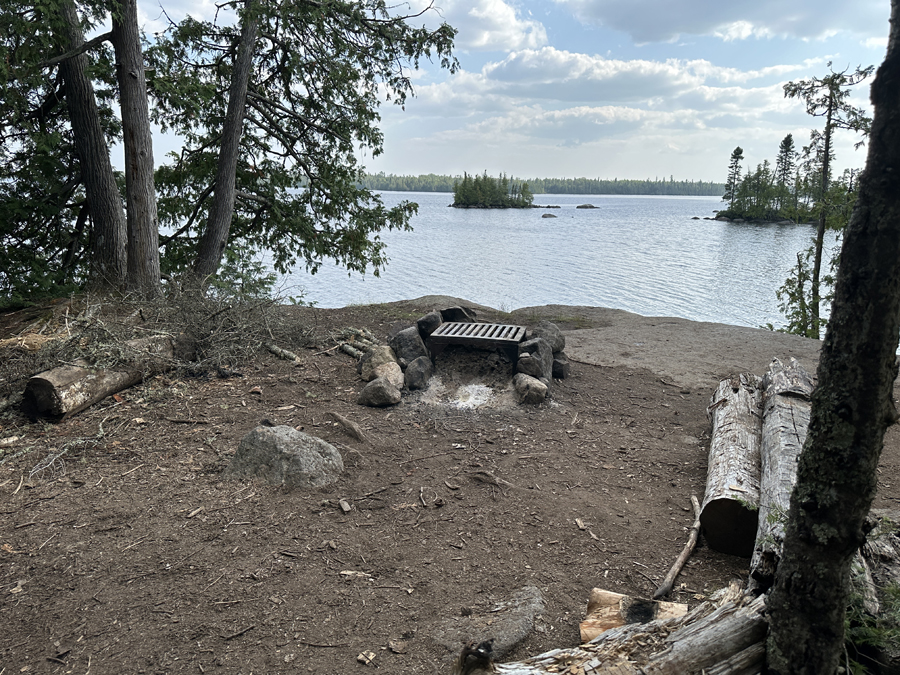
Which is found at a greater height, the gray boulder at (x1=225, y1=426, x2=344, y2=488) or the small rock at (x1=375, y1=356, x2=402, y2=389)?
the small rock at (x1=375, y1=356, x2=402, y2=389)

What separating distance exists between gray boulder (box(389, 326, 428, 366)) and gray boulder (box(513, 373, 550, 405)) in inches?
51.9

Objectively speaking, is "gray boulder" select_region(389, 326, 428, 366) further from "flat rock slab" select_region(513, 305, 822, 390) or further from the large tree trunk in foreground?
the large tree trunk in foreground

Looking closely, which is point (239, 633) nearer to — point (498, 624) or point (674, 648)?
point (498, 624)

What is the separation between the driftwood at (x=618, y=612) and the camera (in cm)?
256

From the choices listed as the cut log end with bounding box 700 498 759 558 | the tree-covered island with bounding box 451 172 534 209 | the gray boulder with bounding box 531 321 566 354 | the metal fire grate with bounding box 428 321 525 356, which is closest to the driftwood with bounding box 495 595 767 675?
the cut log end with bounding box 700 498 759 558

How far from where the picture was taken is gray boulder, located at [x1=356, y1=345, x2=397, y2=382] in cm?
616

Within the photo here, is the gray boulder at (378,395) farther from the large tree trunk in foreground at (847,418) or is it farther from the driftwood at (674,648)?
the large tree trunk in foreground at (847,418)

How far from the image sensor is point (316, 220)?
1149cm

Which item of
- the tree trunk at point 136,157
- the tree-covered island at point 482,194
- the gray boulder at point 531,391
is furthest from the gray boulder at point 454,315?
the tree-covered island at point 482,194

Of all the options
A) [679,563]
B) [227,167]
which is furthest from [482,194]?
[679,563]

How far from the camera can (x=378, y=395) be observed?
18.2 feet

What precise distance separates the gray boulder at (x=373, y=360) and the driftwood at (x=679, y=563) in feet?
11.8

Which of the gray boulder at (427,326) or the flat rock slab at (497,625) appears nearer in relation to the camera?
the flat rock slab at (497,625)

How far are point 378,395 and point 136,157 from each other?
505 cm
